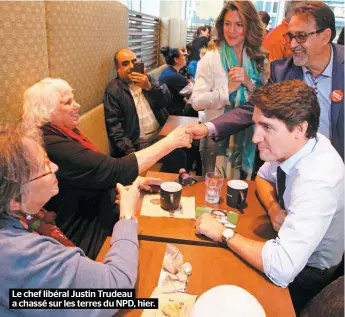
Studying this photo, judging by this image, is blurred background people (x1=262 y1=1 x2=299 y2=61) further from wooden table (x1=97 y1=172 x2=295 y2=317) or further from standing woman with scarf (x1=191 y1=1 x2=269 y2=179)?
wooden table (x1=97 y1=172 x2=295 y2=317)

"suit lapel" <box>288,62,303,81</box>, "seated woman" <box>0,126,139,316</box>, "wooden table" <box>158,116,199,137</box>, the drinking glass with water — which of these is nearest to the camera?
"seated woman" <box>0,126,139,316</box>

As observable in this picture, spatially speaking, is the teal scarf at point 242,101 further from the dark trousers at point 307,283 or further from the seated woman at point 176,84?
the seated woman at point 176,84

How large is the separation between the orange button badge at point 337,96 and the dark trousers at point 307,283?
86cm

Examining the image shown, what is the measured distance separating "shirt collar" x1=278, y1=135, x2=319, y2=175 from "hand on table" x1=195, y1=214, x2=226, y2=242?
33cm

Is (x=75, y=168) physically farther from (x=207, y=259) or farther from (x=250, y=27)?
(x=250, y=27)

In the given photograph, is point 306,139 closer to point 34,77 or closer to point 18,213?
point 18,213

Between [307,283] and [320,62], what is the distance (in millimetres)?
1130

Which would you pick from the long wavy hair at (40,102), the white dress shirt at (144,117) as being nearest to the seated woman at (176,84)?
the white dress shirt at (144,117)

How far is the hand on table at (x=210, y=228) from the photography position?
3.86 feet

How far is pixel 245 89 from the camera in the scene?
2.13m

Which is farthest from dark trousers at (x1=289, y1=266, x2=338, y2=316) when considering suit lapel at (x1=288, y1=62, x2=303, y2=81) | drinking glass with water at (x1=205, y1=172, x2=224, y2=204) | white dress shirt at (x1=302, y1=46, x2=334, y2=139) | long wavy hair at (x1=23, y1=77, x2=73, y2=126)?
long wavy hair at (x1=23, y1=77, x2=73, y2=126)

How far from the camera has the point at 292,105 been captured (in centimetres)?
113

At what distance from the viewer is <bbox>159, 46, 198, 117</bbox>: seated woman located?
4023 mm

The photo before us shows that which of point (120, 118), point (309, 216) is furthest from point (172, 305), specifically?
point (120, 118)
